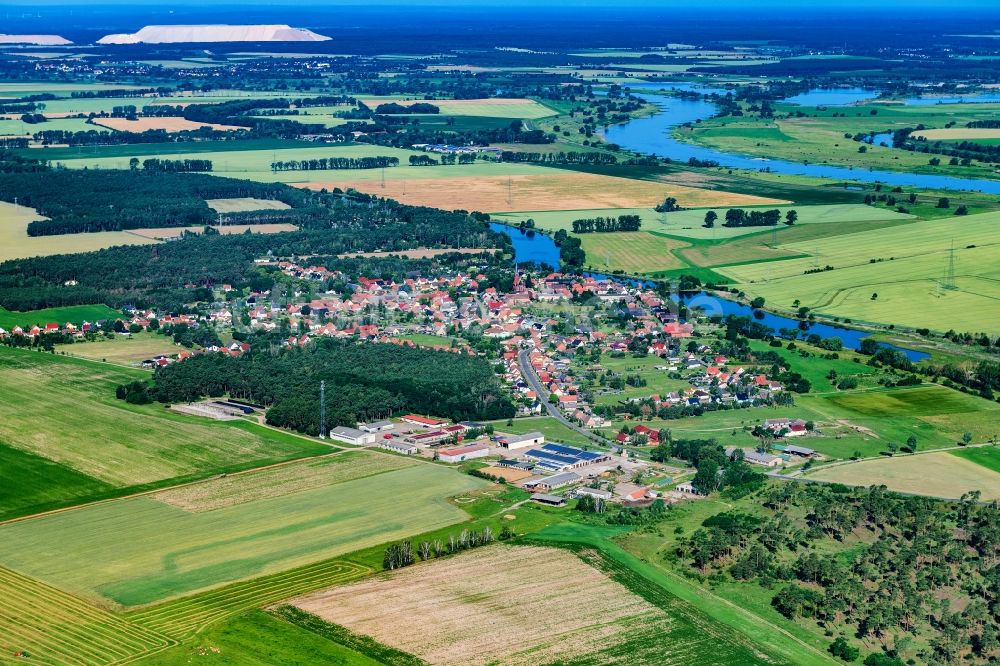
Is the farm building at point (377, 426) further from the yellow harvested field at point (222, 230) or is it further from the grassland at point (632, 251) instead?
the yellow harvested field at point (222, 230)

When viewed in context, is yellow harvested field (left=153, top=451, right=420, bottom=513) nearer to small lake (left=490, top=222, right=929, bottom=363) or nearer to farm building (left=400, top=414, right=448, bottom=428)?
farm building (left=400, top=414, right=448, bottom=428)

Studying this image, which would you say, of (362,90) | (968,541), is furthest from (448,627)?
(362,90)

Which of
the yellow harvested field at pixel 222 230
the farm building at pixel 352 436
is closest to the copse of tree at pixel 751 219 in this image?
the yellow harvested field at pixel 222 230

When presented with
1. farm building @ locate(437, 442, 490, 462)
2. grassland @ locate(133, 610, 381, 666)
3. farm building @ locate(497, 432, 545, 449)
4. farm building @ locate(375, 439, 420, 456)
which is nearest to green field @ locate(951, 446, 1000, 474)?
farm building @ locate(497, 432, 545, 449)

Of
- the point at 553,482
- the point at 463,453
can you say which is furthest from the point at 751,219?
the point at 553,482

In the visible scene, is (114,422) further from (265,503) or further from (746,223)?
(746,223)
